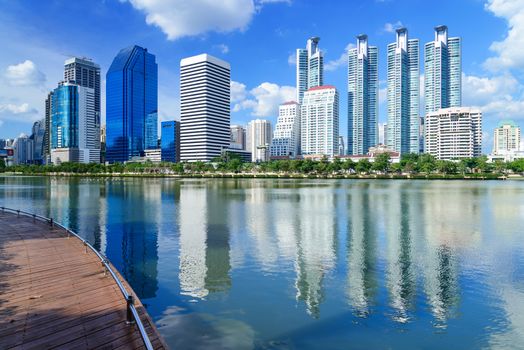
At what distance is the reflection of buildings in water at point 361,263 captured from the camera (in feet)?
53.4

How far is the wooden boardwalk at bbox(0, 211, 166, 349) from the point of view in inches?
370

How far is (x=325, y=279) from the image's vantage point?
19094 millimetres

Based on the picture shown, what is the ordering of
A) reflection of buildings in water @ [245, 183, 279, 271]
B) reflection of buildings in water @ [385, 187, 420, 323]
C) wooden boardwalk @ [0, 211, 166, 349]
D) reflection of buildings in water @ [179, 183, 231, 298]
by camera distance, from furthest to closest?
reflection of buildings in water @ [245, 183, 279, 271] < reflection of buildings in water @ [179, 183, 231, 298] < reflection of buildings in water @ [385, 187, 420, 323] < wooden boardwalk @ [0, 211, 166, 349]

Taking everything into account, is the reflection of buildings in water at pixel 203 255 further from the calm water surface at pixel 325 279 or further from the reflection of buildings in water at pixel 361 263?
the reflection of buildings in water at pixel 361 263

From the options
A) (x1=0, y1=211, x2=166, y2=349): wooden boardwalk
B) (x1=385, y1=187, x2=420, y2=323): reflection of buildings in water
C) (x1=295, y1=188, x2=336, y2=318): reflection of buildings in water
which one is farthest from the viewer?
(x1=295, y1=188, x2=336, y2=318): reflection of buildings in water

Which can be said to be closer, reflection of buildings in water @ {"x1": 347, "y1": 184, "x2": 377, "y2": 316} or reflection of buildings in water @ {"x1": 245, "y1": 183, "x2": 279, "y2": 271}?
reflection of buildings in water @ {"x1": 347, "y1": 184, "x2": 377, "y2": 316}

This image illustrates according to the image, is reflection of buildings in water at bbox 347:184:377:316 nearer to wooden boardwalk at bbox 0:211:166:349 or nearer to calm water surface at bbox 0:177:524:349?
calm water surface at bbox 0:177:524:349

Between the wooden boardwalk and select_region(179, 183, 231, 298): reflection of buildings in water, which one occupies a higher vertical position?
the wooden boardwalk

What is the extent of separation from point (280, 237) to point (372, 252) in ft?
25.9

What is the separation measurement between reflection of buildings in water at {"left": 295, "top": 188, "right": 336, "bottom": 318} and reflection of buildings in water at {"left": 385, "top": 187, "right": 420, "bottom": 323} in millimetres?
3305

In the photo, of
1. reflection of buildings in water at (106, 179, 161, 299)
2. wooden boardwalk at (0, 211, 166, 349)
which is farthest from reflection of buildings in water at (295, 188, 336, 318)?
wooden boardwalk at (0, 211, 166, 349)

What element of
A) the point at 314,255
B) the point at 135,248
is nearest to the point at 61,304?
the point at 135,248

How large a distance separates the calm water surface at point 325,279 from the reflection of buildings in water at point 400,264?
3.3 inches

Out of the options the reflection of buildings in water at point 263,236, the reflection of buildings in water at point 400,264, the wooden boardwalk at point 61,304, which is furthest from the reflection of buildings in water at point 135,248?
the reflection of buildings in water at point 400,264
